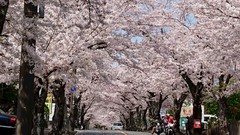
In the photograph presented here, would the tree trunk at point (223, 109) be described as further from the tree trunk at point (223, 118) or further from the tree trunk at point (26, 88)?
the tree trunk at point (26, 88)

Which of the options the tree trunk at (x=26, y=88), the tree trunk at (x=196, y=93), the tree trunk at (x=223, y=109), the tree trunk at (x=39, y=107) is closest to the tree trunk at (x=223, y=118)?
the tree trunk at (x=223, y=109)

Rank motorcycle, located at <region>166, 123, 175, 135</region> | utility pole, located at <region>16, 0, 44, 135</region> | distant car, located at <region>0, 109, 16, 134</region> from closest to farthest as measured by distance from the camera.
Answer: utility pole, located at <region>16, 0, 44, 135</region> → distant car, located at <region>0, 109, 16, 134</region> → motorcycle, located at <region>166, 123, 175, 135</region>

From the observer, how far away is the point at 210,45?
2005 centimetres

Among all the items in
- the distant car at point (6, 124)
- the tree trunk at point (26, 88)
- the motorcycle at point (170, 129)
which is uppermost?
the tree trunk at point (26, 88)

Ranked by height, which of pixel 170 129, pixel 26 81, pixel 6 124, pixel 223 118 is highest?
pixel 26 81

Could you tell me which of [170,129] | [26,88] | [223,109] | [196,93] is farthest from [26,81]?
[196,93]

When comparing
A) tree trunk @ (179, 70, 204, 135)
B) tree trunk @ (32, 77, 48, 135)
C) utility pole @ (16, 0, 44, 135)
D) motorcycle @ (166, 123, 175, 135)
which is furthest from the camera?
tree trunk @ (179, 70, 204, 135)

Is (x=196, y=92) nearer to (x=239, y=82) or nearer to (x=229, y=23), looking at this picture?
(x=239, y=82)

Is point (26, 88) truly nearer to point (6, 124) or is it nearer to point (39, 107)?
point (6, 124)

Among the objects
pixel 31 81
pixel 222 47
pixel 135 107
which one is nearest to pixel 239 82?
pixel 222 47

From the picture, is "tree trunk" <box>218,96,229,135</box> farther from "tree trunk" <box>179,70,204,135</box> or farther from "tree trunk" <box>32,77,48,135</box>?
"tree trunk" <box>32,77,48,135</box>

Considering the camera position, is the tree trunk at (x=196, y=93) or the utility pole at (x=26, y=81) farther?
the tree trunk at (x=196, y=93)

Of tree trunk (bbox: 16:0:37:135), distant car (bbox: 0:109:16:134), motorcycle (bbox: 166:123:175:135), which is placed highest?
tree trunk (bbox: 16:0:37:135)

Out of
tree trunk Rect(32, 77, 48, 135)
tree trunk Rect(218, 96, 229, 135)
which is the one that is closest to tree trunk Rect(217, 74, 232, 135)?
tree trunk Rect(218, 96, 229, 135)
